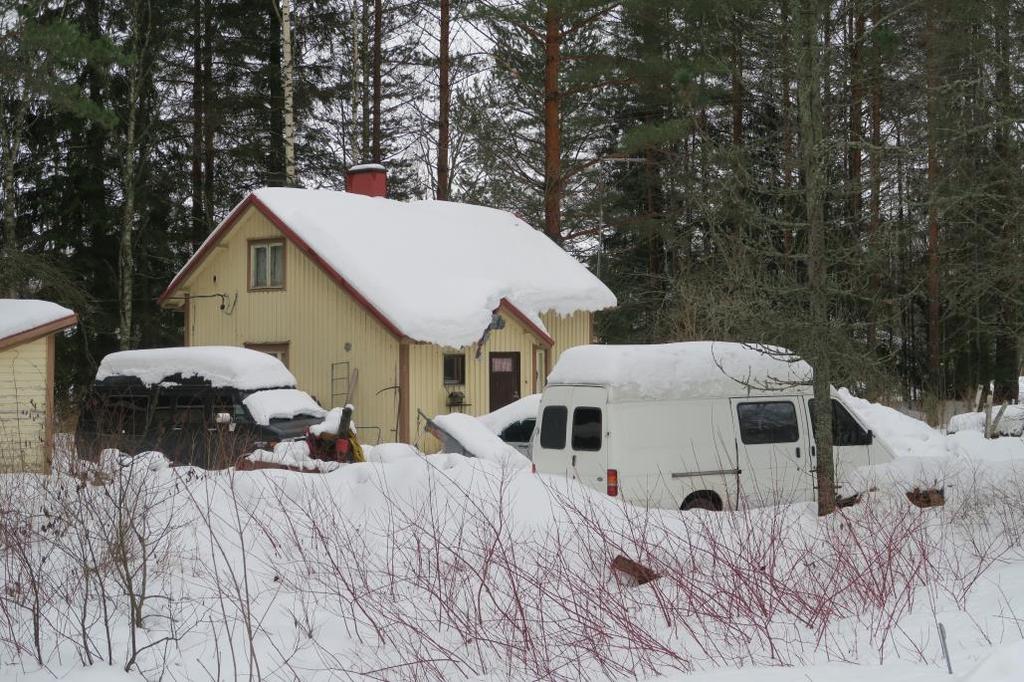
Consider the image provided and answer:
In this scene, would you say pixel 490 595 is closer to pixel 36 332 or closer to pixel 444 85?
pixel 36 332

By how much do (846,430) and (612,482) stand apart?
3.09 meters

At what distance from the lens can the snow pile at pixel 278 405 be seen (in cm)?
1680

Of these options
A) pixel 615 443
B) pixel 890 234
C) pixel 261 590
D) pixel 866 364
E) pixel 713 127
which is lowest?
pixel 261 590

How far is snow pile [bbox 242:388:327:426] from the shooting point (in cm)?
1680

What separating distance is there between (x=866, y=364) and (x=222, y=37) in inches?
1017

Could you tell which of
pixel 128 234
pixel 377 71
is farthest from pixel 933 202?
pixel 377 71

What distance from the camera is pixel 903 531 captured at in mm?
8367

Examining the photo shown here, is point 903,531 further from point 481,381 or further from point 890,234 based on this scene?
point 481,381

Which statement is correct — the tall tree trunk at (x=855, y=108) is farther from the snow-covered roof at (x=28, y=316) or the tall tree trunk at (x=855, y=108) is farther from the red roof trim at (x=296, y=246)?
the snow-covered roof at (x=28, y=316)

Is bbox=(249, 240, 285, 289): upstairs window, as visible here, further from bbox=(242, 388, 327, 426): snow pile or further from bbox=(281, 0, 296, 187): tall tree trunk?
bbox=(242, 388, 327, 426): snow pile

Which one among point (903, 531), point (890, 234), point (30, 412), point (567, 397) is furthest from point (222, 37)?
point (903, 531)

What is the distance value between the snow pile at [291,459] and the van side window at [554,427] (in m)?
2.47

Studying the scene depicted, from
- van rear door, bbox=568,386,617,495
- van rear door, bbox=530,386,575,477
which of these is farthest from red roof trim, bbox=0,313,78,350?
van rear door, bbox=568,386,617,495

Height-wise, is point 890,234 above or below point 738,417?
above
